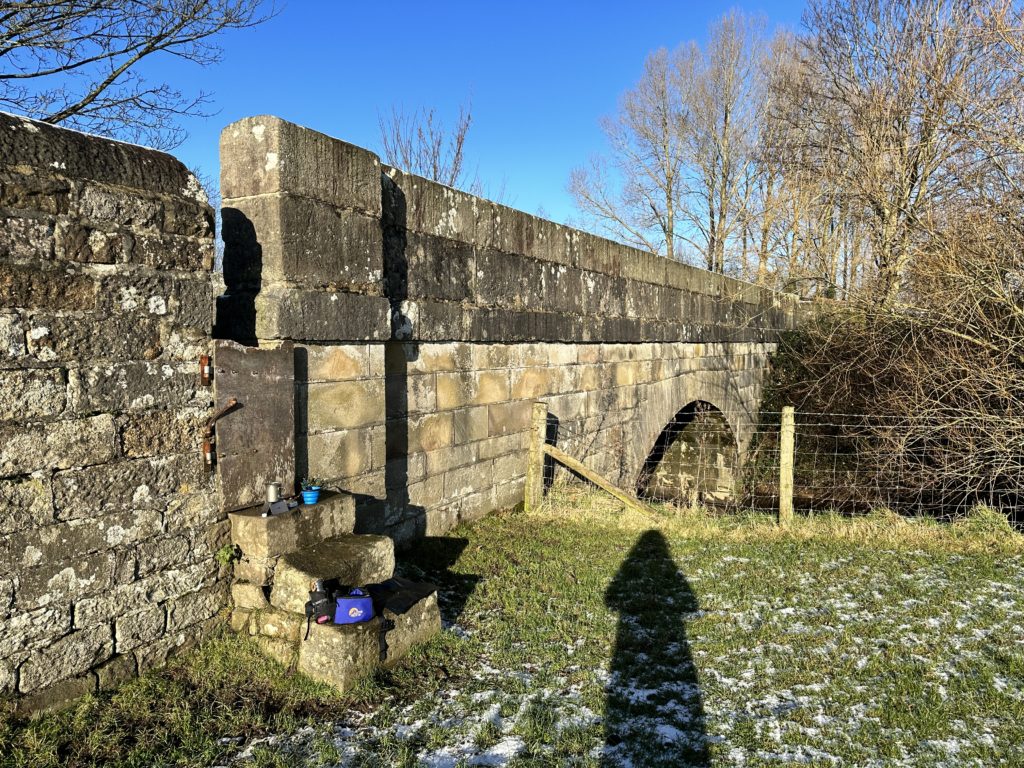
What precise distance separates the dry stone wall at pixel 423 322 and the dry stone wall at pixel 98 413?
0.54 meters

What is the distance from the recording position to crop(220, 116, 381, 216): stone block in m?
3.56

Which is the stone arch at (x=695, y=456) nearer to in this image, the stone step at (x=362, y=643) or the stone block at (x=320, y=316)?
the stone block at (x=320, y=316)

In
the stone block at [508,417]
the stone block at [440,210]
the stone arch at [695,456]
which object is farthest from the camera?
the stone arch at [695,456]

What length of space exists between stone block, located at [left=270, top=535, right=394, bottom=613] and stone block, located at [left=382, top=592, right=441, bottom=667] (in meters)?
0.23

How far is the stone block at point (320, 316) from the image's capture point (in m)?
3.58

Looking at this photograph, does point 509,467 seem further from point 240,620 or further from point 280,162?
point 280,162

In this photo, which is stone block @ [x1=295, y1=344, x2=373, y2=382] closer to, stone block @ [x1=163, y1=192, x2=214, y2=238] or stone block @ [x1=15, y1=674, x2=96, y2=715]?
stone block @ [x1=163, y1=192, x2=214, y2=238]

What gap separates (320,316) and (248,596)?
1515 millimetres

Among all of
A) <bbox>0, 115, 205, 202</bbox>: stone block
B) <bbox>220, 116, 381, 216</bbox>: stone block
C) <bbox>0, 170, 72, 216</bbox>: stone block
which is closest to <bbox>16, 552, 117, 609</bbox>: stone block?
<bbox>0, 170, 72, 216</bbox>: stone block

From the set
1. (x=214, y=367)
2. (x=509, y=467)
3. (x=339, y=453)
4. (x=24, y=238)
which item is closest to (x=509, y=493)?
(x=509, y=467)

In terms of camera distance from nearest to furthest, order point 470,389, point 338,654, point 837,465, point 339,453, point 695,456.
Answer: point 338,654 < point 339,453 < point 470,389 < point 837,465 < point 695,456

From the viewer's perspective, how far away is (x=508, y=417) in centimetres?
610

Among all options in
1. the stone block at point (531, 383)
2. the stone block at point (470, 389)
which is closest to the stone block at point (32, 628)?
the stone block at point (470, 389)

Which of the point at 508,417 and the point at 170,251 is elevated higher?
the point at 170,251
